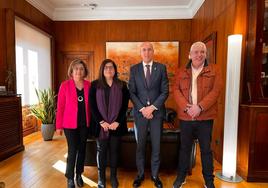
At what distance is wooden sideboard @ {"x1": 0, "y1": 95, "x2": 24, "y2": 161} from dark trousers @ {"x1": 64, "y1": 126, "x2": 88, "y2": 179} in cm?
165

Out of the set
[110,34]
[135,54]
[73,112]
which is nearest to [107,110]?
[73,112]


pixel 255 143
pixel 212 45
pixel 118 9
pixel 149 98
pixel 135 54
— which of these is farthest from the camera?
pixel 135 54

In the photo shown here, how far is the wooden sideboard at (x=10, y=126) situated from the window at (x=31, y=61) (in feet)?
2.74

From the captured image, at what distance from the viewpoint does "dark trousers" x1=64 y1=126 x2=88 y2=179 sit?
89.7 inches

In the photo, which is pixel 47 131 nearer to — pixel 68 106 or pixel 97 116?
pixel 68 106

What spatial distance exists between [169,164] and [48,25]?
15.3 ft

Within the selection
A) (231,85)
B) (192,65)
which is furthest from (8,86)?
(231,85)

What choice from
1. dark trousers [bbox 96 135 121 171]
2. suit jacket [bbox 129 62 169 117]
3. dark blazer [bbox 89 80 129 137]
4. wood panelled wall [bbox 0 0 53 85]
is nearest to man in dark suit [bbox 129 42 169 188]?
suit jacket [bbox 129 62 169 117]

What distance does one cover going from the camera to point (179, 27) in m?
5.55

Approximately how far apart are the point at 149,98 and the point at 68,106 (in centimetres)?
89

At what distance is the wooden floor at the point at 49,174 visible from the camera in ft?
8.39

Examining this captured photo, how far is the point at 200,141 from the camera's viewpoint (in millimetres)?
2281

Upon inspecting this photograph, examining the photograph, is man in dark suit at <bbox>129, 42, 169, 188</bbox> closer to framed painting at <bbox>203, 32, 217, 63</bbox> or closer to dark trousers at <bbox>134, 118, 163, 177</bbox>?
dark trousers at <bbox>134, 118, 163, 177</bbox>

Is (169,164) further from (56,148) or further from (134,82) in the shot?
(56,148)
